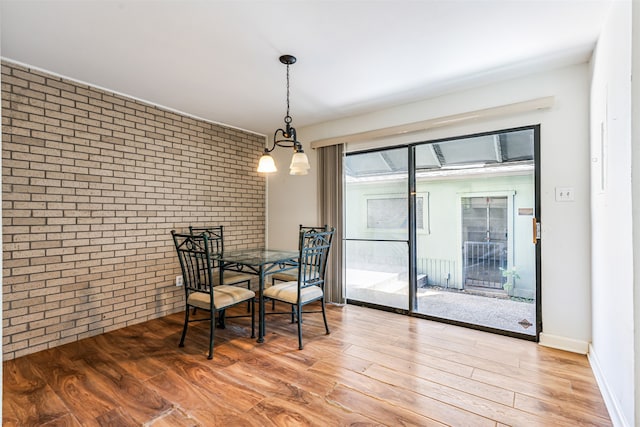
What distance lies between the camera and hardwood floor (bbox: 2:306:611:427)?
2.07m

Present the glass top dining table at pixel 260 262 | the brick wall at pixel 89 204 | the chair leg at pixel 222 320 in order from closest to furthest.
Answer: the brick wall at pixel 89 204 < the glass top dining table at pixel 260 262 < the chair leg at pixel 222 320

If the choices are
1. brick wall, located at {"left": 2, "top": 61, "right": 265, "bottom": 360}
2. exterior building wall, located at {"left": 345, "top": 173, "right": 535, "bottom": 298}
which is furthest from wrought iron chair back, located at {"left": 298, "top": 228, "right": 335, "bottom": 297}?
brick wall, located at {"left": 2, "top": 61, "right": 265, "bottom": 360}

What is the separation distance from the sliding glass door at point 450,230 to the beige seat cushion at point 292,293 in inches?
45.0

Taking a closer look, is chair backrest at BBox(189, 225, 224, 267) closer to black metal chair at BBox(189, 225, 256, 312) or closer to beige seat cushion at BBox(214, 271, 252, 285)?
black metal chair at BBox(189, 225, 256, 312)

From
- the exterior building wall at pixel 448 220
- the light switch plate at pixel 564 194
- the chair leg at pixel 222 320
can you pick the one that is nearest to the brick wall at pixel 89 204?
the chair leg at pixel 222 320

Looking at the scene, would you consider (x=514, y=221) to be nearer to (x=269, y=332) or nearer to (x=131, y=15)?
(x=269, y=332)

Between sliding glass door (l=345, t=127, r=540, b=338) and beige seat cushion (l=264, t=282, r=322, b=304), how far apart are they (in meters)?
1.14

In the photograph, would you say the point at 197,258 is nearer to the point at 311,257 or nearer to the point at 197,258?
the point at 197,258

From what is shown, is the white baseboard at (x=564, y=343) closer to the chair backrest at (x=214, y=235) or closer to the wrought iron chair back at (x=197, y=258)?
the wrought iron chair back at (x=197, y=258)

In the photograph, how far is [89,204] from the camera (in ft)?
10.6

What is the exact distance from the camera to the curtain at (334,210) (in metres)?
4.29

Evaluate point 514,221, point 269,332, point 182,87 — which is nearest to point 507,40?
point 514,221

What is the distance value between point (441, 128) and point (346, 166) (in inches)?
49.7

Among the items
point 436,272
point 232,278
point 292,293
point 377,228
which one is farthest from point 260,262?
point 436,272
